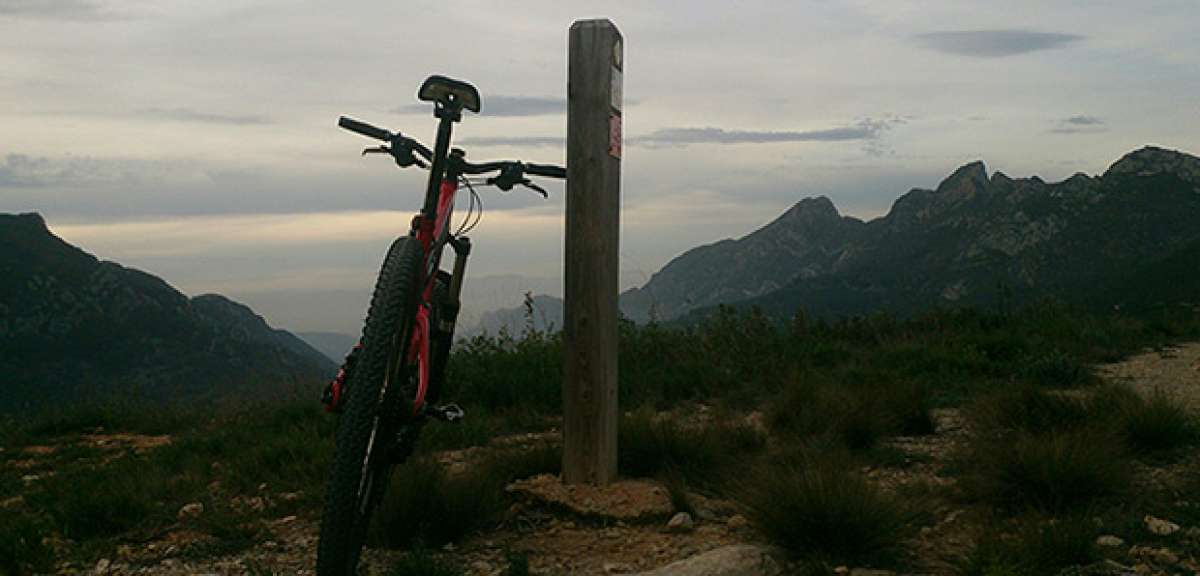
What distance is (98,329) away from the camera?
190 feet

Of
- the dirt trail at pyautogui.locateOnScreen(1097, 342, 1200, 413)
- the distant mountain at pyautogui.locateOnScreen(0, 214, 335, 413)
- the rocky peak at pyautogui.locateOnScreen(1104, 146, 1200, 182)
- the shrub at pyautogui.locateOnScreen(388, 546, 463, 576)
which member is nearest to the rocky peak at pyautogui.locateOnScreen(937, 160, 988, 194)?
the rocky peak at pyautogui.locateOnScreen(1104, 146, 1200, 182)

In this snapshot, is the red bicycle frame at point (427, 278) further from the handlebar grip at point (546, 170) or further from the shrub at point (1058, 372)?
the shrub at point (1058, 372)

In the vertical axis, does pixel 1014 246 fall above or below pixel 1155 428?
above

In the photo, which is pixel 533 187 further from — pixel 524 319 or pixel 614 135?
pixel 524 319

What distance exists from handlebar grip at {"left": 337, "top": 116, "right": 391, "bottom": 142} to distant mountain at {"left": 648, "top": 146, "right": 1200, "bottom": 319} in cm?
3278

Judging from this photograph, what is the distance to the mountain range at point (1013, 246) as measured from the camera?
48.6 m

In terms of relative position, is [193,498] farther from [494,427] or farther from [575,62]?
[575,62]

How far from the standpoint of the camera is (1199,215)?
64.9m

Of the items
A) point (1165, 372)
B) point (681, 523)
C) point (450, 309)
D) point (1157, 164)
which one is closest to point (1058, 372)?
point (1165, 372)

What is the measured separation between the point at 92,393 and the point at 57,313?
2249 inches

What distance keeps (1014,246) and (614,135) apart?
230 ft

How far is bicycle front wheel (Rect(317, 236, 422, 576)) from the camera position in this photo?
124 inches

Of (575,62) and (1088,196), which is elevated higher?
(1088,196)

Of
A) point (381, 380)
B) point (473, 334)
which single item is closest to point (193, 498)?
point (381, 380)
